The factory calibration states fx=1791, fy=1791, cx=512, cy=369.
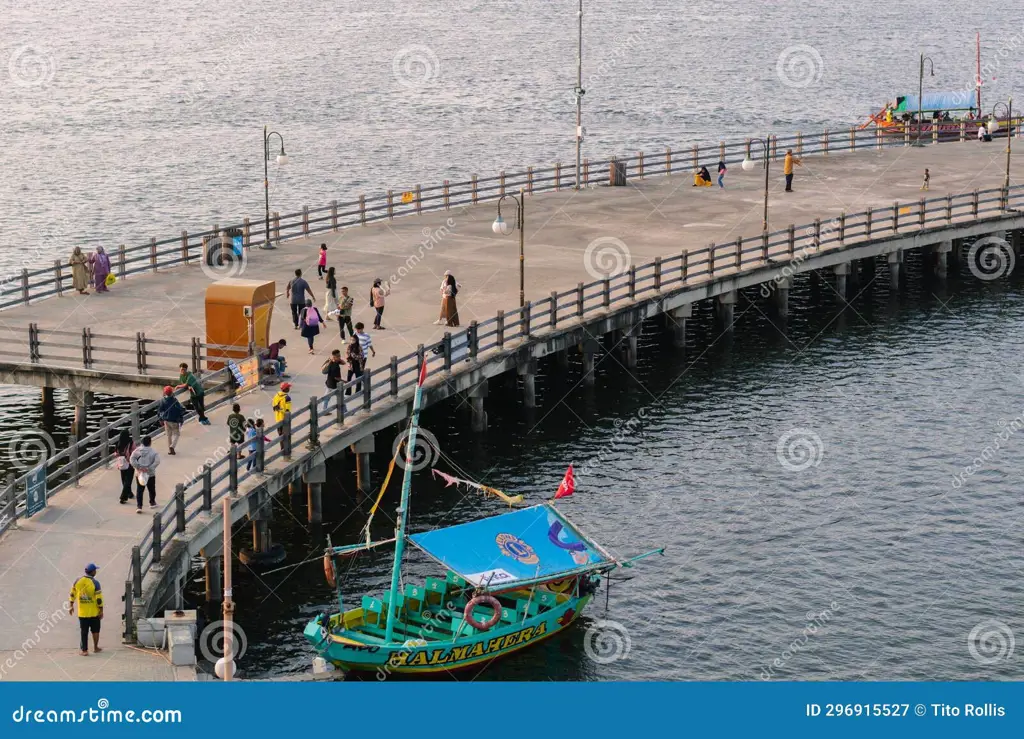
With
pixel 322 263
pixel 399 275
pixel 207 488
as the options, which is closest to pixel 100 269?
pixel 322 263

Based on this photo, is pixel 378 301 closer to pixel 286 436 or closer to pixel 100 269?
pixel 100 269

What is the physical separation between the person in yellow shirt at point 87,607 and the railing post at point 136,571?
1.06m

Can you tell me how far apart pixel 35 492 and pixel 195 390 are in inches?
260

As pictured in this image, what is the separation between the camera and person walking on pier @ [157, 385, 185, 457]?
137 ft

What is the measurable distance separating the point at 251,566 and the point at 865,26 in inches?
6473

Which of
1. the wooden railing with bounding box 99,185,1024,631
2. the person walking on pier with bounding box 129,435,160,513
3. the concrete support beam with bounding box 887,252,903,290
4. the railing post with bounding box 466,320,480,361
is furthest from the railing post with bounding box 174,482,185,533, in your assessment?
the concrete support beam with bounding box 887,252,903,290

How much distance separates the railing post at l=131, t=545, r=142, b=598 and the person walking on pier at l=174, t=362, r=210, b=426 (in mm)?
10021

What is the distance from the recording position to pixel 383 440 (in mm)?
51094

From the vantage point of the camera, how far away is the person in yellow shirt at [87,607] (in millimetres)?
32438

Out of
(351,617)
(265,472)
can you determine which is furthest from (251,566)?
(351,617)

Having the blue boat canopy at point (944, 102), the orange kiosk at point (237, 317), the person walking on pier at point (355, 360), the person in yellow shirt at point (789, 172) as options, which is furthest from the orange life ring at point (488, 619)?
the blue boat canopy at point (944, 102)

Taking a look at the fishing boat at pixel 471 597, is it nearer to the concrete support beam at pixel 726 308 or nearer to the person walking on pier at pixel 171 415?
the person walking on pier at pixel 171 415

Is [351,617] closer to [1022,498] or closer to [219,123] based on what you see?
[1022,498]

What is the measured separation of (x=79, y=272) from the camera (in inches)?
2200
